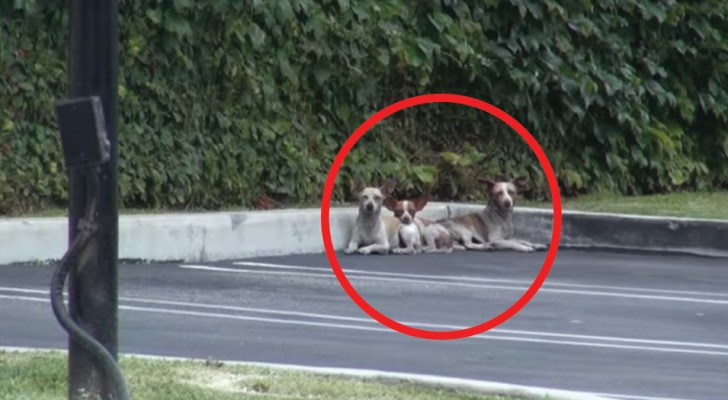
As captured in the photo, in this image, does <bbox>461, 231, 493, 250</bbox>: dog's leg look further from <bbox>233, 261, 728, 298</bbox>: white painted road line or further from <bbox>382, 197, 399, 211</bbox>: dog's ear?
<bbox>233, 261, 728, 298</bbox>: white painted road line

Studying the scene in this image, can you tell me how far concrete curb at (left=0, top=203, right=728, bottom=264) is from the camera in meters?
13.6

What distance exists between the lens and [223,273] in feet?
45.5

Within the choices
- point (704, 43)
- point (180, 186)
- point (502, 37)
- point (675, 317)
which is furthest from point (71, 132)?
point (704, 43)

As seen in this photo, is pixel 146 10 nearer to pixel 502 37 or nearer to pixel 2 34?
pixel 2 34

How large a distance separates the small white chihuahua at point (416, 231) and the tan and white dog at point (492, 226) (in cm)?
23

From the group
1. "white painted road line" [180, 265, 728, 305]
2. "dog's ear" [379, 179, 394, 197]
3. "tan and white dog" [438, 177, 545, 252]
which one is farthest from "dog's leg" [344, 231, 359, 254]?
"white painted road line" [180, 265, 728, 305]

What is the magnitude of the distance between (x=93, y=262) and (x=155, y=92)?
8.48 metres

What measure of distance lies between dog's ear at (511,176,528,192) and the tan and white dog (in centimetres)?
133

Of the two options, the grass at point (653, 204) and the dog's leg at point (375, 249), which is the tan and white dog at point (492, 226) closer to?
the dog's leg at point (375, 249)

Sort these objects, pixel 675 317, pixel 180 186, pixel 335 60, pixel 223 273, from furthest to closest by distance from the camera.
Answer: pixel 335 60 → pixel 180 186 → pixel 223 273 → pixel 675 317

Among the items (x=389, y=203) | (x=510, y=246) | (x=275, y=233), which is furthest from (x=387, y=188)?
(x=275, y=233)

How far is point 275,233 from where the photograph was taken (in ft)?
50.4

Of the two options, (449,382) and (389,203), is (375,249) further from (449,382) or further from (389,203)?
(449,382)

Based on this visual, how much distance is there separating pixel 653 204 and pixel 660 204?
0.08 m
